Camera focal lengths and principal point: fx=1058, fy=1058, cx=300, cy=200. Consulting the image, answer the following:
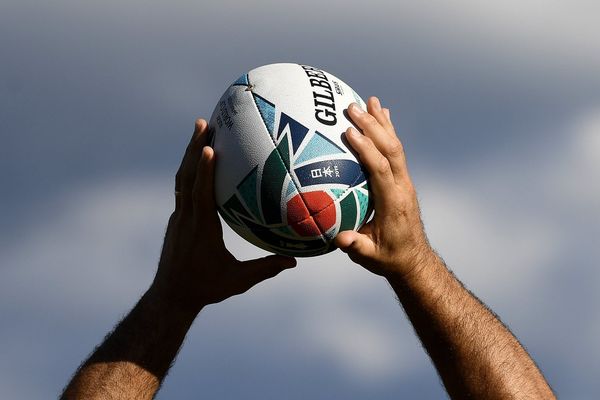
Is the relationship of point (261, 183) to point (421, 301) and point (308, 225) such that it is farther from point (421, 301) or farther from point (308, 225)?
point (421, 301)

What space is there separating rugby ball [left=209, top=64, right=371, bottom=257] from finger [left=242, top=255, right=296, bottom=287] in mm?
434

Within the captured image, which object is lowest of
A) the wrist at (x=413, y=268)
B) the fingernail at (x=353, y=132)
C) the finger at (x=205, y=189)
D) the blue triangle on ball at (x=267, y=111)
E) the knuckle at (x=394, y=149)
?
the wrist at (x=413, y=268)

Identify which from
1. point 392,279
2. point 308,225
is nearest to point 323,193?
point 308,225

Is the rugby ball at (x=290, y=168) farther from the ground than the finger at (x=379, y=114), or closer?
closer

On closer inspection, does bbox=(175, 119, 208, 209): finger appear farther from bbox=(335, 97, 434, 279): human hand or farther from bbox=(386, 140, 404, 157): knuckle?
bbox=(386, 140, 404, 157): knuckle

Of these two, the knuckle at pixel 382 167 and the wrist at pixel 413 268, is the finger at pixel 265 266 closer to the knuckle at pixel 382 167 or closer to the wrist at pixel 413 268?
the wrist at pixel 413 268

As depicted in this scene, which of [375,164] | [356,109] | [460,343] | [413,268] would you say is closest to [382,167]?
[375,164]

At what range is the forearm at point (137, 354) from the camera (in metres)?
9.63

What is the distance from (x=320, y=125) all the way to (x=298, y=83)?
22.6 inches

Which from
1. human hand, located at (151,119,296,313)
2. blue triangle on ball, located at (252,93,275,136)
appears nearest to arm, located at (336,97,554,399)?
blue triangle on ball, located at (252,93,275,136)

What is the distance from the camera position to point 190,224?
32.7 feet

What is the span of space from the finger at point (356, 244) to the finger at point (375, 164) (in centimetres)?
39

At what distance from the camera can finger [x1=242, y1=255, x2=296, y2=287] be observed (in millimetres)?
10133

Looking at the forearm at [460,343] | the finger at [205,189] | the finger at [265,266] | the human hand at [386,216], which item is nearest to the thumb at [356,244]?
the human hand at [386,216]
